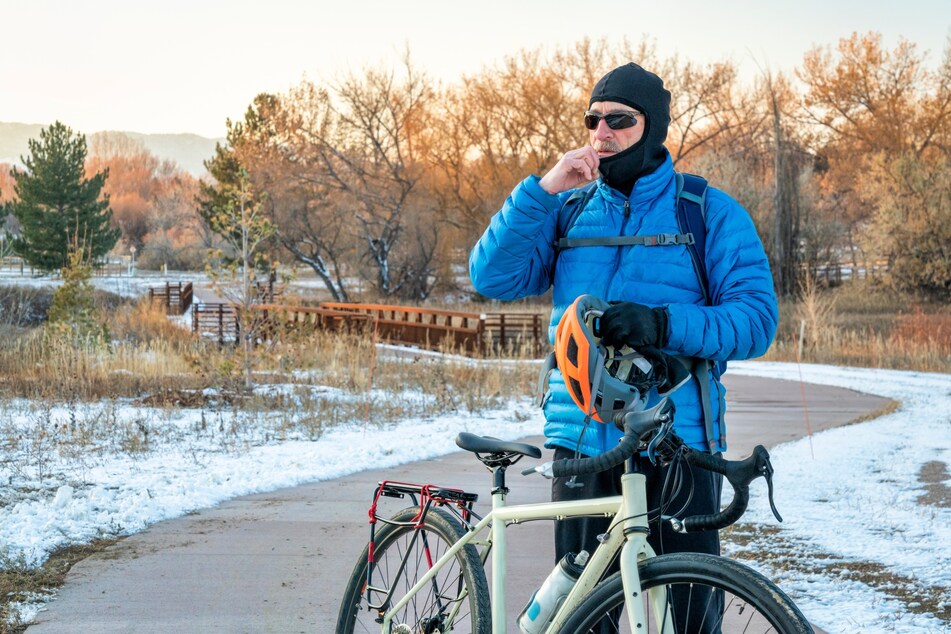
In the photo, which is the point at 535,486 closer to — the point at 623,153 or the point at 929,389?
the point at 623,153

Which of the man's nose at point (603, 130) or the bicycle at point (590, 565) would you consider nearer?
the bicycle at point (590, 565)

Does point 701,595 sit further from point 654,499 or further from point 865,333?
point 865,333

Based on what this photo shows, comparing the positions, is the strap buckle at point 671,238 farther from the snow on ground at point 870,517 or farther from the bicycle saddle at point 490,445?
the snow on ground at point 870,517

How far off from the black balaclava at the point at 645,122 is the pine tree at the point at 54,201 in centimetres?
5267

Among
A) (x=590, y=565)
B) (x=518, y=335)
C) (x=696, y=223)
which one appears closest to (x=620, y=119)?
(x=696, y=223)

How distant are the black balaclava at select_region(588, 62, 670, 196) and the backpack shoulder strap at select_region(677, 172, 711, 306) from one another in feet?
0.35

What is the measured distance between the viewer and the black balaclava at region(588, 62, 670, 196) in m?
3.09

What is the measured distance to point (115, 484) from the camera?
26.5 ft

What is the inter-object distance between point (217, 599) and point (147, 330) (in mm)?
23891

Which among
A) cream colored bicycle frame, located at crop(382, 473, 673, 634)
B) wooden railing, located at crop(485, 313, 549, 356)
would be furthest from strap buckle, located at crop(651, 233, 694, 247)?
wooden railing, located at crop(485, 313, 549, 356)

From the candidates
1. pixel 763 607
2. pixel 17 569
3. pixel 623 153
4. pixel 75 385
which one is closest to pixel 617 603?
pixel 763 607

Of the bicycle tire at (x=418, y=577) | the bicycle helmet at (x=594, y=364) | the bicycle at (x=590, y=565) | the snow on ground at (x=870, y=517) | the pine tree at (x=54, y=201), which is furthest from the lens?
the pine tree at (x=54, y=201)

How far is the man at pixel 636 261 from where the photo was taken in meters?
3.00

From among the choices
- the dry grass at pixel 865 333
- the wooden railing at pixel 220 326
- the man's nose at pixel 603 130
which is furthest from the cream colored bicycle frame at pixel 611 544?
the dry grass at pixel 865 333
